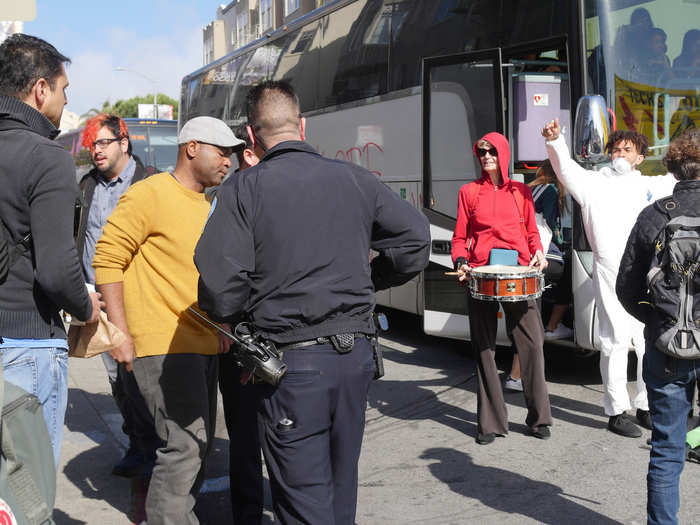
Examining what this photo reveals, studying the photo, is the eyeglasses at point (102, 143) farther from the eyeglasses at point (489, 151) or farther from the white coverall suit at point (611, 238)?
the white coverall suit at point (611, 238)

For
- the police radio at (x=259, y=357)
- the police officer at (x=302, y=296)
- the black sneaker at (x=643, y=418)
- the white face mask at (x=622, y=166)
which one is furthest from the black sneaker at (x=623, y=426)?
the police radio at (x=259, y=357)

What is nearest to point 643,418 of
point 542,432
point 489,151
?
point 542,432

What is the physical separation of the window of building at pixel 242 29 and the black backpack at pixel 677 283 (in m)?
58.5

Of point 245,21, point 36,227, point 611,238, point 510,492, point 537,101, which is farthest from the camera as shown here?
point 245,21

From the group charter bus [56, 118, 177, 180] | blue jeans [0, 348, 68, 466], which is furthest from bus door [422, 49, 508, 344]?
charter bus [56, 118, 177, 180]

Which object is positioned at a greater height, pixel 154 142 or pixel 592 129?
pixel 154 142

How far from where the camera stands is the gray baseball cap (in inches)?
152

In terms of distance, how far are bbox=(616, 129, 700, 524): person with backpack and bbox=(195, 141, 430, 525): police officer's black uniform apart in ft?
4.58

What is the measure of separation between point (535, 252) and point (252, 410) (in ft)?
8.67

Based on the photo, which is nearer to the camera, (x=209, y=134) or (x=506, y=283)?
(x=209, y=134)

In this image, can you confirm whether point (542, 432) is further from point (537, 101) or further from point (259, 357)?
point (259, 357)

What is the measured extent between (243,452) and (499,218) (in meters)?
2.59

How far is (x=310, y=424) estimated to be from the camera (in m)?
2.90

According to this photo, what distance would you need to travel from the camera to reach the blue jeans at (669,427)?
3.60 m
